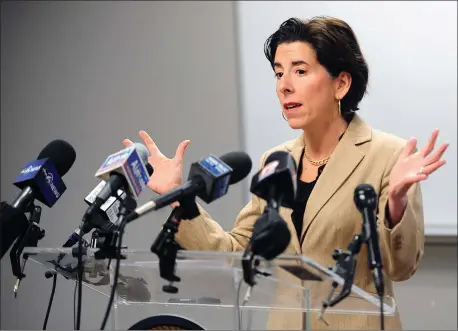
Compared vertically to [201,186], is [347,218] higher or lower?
lower

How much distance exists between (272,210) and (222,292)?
0.75ft

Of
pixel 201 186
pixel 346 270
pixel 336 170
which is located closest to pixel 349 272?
pixel 346 270

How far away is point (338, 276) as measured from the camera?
1.38 m

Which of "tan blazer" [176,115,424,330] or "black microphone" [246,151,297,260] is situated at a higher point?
"black microphone" [246,151,297,260]

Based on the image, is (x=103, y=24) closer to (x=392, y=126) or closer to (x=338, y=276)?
(x=392, y=126)

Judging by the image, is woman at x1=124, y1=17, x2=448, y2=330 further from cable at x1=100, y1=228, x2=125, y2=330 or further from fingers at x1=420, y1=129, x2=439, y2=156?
cable at x1=100, y1=228, x2=125, y2=330

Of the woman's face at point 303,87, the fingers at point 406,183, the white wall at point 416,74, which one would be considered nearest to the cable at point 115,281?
the fingers at point 406,183

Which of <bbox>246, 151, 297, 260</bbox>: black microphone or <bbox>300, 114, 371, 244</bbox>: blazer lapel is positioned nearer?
<bbox>246, 151, 297, 260</bbox>: black microphone

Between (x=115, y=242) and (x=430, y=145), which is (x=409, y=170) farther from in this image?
(x=115, y=242)

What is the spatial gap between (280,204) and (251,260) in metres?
0.11

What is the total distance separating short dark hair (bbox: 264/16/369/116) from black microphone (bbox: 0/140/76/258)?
70cm

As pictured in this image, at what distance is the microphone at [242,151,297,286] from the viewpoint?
1.30m

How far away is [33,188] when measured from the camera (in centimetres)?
154

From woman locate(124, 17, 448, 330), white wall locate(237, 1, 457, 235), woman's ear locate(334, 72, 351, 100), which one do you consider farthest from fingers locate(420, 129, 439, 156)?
white wall locate(237, 1, 457, 235)
